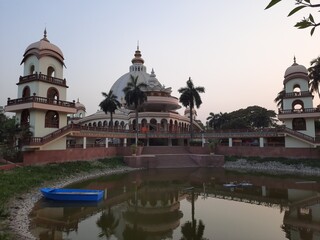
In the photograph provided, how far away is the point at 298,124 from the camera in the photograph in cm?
3522

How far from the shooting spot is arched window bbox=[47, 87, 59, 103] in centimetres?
2759

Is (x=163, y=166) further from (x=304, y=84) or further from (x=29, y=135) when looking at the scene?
(x=304, y=84)

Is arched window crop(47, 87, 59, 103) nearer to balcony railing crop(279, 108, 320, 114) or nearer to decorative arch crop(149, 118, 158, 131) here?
decorative arch crop(149, 118, 158, 131)

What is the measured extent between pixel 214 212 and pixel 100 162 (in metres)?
19.0

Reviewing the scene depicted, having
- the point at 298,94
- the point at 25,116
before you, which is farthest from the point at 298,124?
the point at 25,116

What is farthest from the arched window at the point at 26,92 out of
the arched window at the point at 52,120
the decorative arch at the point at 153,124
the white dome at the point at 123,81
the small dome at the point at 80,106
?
the small dome at the point at 80,106

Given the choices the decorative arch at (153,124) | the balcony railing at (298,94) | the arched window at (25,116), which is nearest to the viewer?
the arched window at (25,116)

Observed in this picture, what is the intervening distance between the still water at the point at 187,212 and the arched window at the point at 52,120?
7968mm

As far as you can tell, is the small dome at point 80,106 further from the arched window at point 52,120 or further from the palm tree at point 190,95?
the arched window at point 52,120

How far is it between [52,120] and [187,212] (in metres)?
18.7

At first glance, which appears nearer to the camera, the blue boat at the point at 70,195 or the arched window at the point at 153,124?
the blue boat at the point at 70,195

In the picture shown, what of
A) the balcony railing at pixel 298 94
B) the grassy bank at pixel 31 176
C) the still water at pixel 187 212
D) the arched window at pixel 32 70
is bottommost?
the still water at pixel 187 212

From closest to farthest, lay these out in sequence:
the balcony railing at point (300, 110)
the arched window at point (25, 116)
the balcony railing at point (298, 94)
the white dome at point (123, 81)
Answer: the arched window at point (25, 116) → the balcony railing at point (300, 110) → the balcony railing at point (298, 94) → the white dome at point (123, 81)

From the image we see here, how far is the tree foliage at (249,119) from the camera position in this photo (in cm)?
5628
